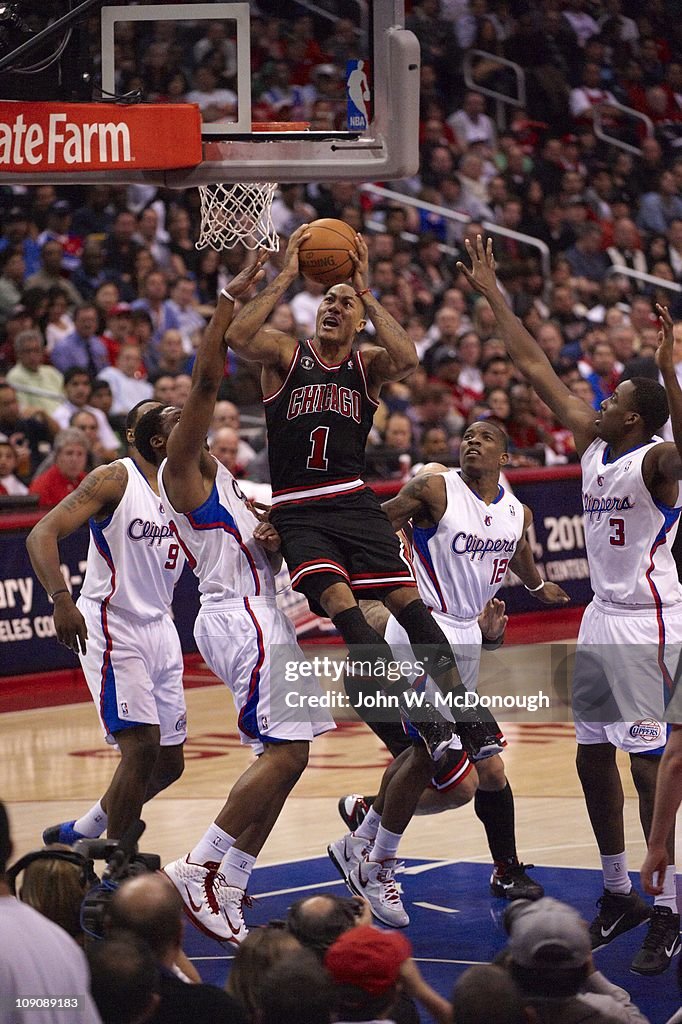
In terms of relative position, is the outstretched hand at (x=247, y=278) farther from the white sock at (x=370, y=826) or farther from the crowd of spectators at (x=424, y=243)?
the white sock at (x=370, y=826)

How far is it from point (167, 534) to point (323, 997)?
13.2 feet

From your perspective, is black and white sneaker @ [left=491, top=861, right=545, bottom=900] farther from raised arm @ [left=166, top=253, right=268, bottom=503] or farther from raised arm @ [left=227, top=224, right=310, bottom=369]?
raised arm @ [left=227, top=224, right=310, bottom=369]

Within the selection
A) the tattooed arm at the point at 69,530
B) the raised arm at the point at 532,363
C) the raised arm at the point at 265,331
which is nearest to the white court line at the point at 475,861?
the tattooed arm at the point at 69,530

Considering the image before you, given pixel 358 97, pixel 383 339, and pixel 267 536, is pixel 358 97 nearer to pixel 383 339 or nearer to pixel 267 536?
pixel 383 339

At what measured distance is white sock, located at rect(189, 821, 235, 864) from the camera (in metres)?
6.39

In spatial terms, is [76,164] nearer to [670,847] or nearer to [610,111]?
[670,847]

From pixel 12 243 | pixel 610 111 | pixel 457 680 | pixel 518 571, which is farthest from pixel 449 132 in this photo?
pixel 457 680

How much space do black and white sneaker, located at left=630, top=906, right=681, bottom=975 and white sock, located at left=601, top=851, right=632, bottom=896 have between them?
0.26 m

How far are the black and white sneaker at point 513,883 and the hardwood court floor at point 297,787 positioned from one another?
23.7 inches

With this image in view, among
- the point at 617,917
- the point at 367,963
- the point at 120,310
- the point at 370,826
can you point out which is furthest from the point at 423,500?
the point at 120,310

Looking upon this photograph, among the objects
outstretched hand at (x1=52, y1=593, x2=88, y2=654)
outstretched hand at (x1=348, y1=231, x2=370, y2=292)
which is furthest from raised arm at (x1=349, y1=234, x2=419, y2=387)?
outstretched hand at (x1=52, y1=593, x2=88, y2=654)

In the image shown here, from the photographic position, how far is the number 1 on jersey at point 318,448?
6.84 metres

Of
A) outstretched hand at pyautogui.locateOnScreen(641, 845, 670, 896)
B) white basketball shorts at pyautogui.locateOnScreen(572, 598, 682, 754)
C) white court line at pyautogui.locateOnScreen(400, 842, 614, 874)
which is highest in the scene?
white basketball shorts at pyautogui.locateOnScreen(572, 598, 682, 754)

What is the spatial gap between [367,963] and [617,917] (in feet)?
10.4
